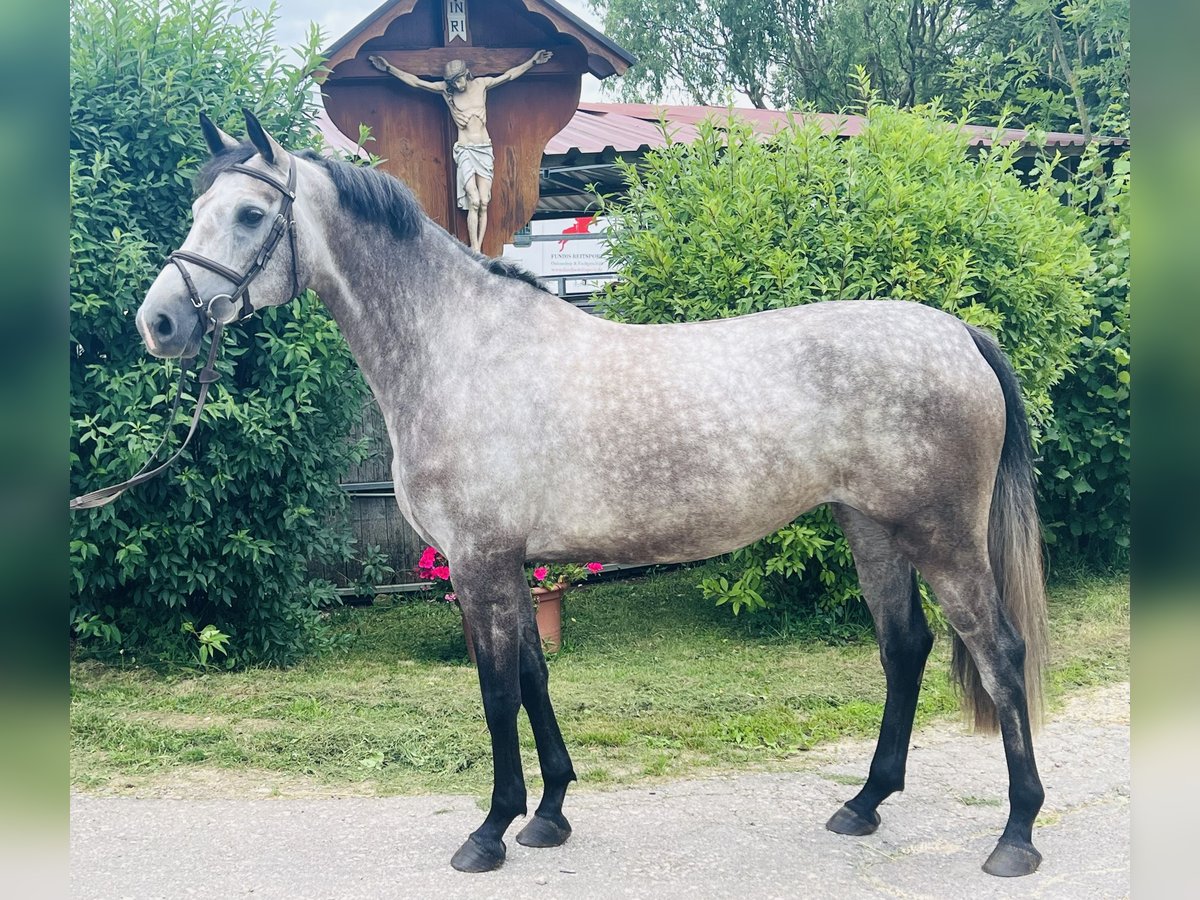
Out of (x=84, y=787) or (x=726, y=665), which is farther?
(x=726, y=665)

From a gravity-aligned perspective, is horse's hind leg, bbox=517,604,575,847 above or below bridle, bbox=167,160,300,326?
below

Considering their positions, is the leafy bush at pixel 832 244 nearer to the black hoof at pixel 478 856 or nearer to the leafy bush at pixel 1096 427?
the leafy bush at pixel 1096 427

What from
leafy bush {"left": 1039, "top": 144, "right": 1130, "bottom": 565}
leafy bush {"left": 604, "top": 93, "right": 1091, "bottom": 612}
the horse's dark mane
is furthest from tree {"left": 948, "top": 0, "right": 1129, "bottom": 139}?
the horse's dark mane

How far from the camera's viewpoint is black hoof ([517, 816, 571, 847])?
3484mm

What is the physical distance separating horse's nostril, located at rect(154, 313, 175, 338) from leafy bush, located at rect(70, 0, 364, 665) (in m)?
2.36

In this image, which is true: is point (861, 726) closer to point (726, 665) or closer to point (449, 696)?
point (726, 665)

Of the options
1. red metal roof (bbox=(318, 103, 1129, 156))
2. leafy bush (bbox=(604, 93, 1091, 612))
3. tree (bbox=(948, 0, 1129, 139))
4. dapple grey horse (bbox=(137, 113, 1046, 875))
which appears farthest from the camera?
tree (bbox=(948, 0, 1129, 139))

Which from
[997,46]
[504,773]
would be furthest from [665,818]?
[997,46]

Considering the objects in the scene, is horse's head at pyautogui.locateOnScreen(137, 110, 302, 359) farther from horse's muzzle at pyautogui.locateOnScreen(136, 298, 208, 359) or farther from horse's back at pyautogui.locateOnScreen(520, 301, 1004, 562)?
horse's back at pyautogui.locateOnScreen(520, 301, 1004, 562)

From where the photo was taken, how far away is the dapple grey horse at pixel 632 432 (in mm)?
3258

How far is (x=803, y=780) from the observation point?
4098mm

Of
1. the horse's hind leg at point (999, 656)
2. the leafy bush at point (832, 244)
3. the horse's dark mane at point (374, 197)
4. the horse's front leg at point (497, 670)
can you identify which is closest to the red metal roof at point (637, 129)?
the leafy bush at point (832, 244)

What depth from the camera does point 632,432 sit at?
3.27 m
